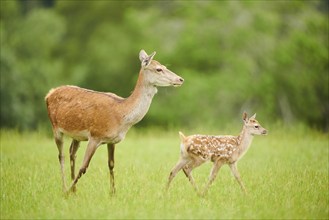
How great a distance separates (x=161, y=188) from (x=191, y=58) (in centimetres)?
2943

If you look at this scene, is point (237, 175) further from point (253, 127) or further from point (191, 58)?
point (191, 58)

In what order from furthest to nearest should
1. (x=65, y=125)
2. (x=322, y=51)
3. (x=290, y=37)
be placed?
(x=290, y=37) < (x=322, y=51) < (x=65, y=125)

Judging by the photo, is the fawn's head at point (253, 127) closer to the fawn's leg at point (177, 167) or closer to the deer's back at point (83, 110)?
the fawn's leg at point (177, 167)

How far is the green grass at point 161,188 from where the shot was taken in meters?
8.08

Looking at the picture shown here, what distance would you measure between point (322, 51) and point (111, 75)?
506 inches

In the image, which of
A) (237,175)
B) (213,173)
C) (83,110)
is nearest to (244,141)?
(237,175)

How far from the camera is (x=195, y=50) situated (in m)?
38.0

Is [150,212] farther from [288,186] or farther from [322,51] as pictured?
[322,51]

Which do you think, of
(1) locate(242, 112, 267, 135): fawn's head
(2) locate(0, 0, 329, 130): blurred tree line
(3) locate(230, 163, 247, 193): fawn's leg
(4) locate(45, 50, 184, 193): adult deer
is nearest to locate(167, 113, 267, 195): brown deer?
(3) locate(230, 163, 247, 193): fawn's leg

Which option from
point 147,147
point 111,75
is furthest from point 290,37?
point 147,147

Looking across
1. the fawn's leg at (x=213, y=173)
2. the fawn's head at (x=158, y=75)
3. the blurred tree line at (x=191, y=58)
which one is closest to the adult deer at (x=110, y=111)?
the fawn's head at (x=158, y=75)

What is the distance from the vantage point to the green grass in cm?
808

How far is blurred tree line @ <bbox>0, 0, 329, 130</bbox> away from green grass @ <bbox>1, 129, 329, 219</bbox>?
58.7 feet

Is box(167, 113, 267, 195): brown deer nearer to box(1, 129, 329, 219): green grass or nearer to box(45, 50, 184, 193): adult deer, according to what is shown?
box(1, 129, 329, 219): green grass
